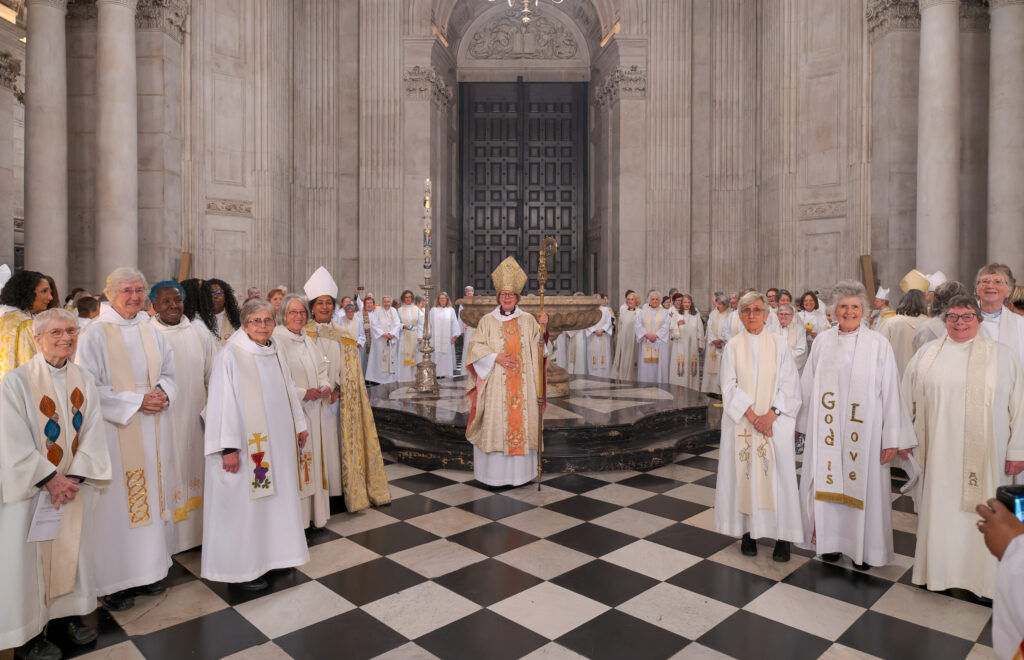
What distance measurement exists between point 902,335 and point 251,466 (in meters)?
6.00

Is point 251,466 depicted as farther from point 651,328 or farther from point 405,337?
point 405,337

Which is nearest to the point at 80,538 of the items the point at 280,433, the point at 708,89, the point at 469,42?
the point at 280,433

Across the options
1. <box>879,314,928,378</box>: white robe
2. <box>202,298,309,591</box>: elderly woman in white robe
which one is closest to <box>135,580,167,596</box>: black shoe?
<box>202,298,309,591</box>: elderly woman in white robe

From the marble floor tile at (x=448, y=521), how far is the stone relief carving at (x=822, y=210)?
999 cm

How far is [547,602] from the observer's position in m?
3.83

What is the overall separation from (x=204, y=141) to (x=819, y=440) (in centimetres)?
1165

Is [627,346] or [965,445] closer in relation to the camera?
[965,445]

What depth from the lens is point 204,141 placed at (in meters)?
12.2

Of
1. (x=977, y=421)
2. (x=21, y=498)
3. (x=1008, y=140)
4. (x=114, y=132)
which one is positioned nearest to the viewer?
(x=21, y=498)

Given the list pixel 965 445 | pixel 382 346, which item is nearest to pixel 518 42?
pixel 382 346

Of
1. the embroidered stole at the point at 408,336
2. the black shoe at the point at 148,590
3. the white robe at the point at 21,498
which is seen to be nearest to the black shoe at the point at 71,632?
the white robe at the point at 21,498

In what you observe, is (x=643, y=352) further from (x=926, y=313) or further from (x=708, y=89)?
(x=708, y=89)

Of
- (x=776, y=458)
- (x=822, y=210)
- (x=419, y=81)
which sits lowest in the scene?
(x=776, y=458)

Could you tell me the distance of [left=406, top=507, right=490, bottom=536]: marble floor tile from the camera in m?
5.00
